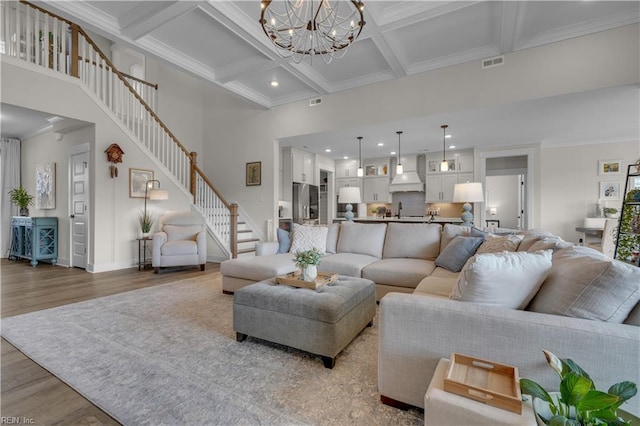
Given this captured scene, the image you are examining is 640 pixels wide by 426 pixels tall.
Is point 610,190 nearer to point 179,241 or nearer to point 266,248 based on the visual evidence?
point 266,248

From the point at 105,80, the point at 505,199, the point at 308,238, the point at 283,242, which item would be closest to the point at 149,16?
the point at 105,80

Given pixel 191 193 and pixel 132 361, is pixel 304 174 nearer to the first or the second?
pixel 191 193

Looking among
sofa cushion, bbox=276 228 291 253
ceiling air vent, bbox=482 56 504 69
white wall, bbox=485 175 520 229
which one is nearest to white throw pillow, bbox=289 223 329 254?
sofa cushion, bbox=276 228 291 253

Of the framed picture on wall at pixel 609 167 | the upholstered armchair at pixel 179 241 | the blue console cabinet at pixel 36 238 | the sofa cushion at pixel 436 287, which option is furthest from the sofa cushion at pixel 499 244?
the blue console cabinet at pixel 36 238

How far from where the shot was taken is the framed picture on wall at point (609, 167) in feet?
21.3

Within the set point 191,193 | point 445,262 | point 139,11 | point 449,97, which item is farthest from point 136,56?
point 445,262

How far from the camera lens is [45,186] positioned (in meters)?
5.99

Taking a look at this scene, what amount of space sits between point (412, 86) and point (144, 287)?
5.07 metres

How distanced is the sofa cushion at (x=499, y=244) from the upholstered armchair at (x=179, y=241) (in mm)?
4405

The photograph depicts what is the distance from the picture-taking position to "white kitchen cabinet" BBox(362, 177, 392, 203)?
857cm

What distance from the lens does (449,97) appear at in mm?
4473

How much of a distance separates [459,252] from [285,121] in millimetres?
4349

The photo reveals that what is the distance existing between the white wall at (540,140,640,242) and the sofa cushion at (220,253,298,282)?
6669 millimetres

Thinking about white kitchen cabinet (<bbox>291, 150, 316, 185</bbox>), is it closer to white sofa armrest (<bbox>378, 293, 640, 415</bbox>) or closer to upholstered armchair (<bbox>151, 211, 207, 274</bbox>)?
upholstered armchair (<bbox>151, 211, 207, 274</bbox>)
